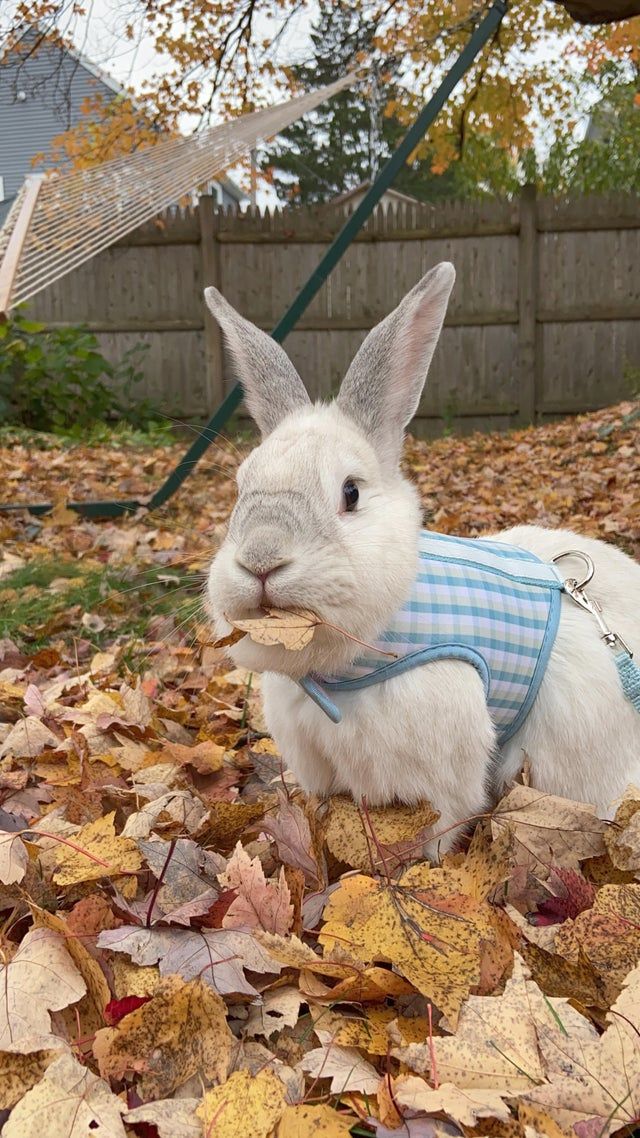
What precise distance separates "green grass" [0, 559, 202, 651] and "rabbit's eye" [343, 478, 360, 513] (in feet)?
5.33

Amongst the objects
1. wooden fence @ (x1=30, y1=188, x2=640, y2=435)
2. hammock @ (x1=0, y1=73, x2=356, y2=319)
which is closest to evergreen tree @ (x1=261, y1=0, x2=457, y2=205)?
wooden fence @ (x1=30, y1=188, x2=640, y2=435)

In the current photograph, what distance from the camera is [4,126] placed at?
23.8m

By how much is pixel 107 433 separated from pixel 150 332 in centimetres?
245

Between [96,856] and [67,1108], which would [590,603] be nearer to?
[96,856]

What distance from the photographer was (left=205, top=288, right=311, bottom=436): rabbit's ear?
1906 mm

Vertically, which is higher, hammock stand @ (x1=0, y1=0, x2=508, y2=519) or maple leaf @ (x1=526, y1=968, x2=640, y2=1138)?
hammock stand @ (x1=0, y1=0, x2=508, y2=519)

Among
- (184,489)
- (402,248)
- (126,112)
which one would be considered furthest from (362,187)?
(184,489)

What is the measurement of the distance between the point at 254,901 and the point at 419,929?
0.30m

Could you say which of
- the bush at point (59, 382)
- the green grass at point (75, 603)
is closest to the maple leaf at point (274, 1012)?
the green grass at point (75, 603)

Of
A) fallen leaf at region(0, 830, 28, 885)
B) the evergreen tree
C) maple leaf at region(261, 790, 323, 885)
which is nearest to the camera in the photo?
fallen leaf at region(0, 830, 28, 885)

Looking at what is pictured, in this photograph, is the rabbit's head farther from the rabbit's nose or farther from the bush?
the bush

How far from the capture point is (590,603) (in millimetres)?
Answer: 1974

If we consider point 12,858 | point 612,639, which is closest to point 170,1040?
point 12,858

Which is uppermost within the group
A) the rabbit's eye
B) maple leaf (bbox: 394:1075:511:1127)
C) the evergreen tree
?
the evergreen tree
